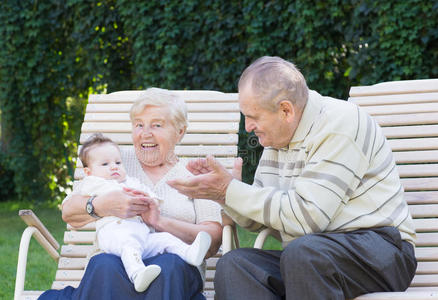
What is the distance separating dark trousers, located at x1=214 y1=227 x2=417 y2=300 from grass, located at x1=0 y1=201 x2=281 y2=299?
2431 mm

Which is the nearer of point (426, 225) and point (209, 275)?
point (426, 225)

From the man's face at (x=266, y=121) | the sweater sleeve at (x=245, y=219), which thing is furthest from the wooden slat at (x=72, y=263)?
the man's face at (x=266, y=121)

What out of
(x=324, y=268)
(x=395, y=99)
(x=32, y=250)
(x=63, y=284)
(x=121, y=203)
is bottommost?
(x=32, y=250)

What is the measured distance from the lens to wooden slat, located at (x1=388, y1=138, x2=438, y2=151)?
3734 mm

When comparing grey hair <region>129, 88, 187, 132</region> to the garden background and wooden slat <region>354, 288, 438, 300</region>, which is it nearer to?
wooden slat <region>354, 288, 438, 300</region>

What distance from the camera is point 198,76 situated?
7.27 metres

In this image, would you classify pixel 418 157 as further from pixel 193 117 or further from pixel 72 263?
pixel 72 263

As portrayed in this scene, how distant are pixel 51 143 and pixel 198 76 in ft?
8.40

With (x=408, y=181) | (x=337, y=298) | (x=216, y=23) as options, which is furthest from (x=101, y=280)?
(x=216, y=23)

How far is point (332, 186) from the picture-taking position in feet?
9.20

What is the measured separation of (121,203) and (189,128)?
1.03 meters

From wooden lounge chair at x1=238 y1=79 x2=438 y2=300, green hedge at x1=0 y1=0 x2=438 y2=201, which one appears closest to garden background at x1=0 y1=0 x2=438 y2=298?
green hedge at x1=0 y1=0 x2=438 y2=201

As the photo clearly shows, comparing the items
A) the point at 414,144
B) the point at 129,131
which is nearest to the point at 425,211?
the point at 414,144

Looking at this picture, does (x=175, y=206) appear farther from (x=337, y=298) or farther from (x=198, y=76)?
(x=198, y=76)
